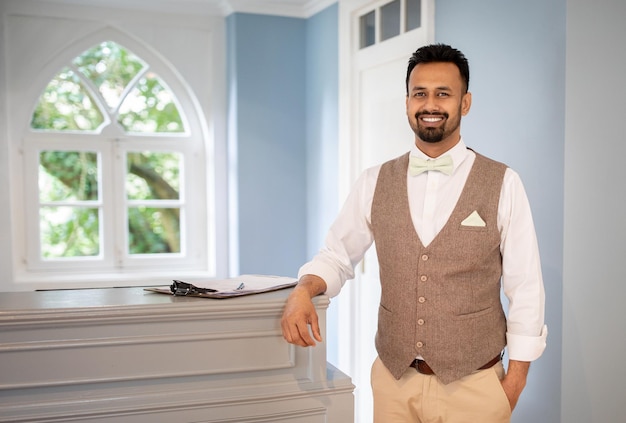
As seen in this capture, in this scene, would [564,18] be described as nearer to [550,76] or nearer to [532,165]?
[550,76]

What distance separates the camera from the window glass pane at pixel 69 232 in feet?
13.5

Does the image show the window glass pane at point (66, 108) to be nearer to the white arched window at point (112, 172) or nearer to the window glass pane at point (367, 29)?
the white arched window at point (112, 172)

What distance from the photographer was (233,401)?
1691 mm

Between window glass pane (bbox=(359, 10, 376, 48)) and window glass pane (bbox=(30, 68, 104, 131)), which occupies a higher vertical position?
window glass pane (bbox=(359, 10, 376, 48))

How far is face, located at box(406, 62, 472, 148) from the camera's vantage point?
1615 mm

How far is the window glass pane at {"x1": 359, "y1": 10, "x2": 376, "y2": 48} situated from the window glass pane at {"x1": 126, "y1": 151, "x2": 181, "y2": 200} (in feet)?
4.77

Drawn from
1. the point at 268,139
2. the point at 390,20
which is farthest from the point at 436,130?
the point at 268,139

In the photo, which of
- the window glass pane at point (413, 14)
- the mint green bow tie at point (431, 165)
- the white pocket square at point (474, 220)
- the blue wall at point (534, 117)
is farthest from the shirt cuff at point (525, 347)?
the window glass pane at point (413, 14)

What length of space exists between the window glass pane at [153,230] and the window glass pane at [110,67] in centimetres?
69

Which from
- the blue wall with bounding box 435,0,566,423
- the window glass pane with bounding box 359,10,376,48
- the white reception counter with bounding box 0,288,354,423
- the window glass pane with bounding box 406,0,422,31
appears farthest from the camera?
the window glass pane with bounding box 359,10,376,48

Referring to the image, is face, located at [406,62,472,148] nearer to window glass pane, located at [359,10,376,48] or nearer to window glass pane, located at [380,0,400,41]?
window glass pane, located at [380,0,400,41]

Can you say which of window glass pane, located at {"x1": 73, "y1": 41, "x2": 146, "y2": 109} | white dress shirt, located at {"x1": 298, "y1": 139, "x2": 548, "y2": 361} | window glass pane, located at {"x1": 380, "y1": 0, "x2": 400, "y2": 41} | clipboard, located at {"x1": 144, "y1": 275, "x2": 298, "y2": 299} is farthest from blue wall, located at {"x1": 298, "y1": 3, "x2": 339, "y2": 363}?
white dress shirt, located at {"x1": 298, "y1": 139, "x2": 548, "y2": 361}

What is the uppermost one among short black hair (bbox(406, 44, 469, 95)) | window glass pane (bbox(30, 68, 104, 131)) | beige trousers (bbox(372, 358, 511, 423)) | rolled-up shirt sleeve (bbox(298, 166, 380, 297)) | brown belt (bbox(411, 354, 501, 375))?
window glass pane (bbox(30, 68, 104, 131))

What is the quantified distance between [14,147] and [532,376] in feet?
10.3
